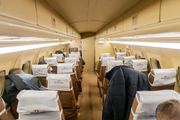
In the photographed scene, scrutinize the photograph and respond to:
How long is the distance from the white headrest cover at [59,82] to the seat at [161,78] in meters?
1.77

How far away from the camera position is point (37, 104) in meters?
1.22

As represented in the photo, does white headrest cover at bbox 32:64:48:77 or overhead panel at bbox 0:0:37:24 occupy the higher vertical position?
overhead panel at bbox 0:0:37:24

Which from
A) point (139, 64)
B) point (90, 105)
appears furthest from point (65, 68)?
point (139, 64)

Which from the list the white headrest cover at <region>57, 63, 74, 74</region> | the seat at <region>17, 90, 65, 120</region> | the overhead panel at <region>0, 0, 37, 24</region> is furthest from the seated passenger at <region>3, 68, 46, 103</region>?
the overhead panel at <region>0, 0, 37, 24</region>

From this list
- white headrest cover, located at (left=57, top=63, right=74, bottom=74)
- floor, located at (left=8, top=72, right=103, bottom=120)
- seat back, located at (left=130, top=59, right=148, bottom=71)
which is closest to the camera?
white headrest cover, located at (left=57, top=63, right=74, bottom=74)

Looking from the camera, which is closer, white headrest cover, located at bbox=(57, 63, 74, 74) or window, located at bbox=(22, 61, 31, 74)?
white headrest cover, located at bbox=(57, 63, 74, 74)

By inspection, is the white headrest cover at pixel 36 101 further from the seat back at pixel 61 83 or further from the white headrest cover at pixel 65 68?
the white headrest cover at pixel 65 68

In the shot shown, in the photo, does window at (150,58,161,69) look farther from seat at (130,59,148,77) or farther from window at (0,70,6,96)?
window at (0,70,6,96)

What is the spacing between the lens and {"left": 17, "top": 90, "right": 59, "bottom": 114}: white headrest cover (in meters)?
1.19

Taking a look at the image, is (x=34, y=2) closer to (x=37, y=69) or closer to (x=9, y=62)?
(x=9, y=62)

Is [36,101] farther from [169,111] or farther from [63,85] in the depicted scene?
[169,111]

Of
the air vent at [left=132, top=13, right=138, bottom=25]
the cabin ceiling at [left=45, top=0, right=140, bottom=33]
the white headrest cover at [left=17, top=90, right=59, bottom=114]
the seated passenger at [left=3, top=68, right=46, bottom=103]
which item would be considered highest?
the cabin ceiling at [left=45, top=0, right=140, bottom=33]

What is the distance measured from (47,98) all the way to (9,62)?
7.20 feet

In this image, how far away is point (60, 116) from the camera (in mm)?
1312
